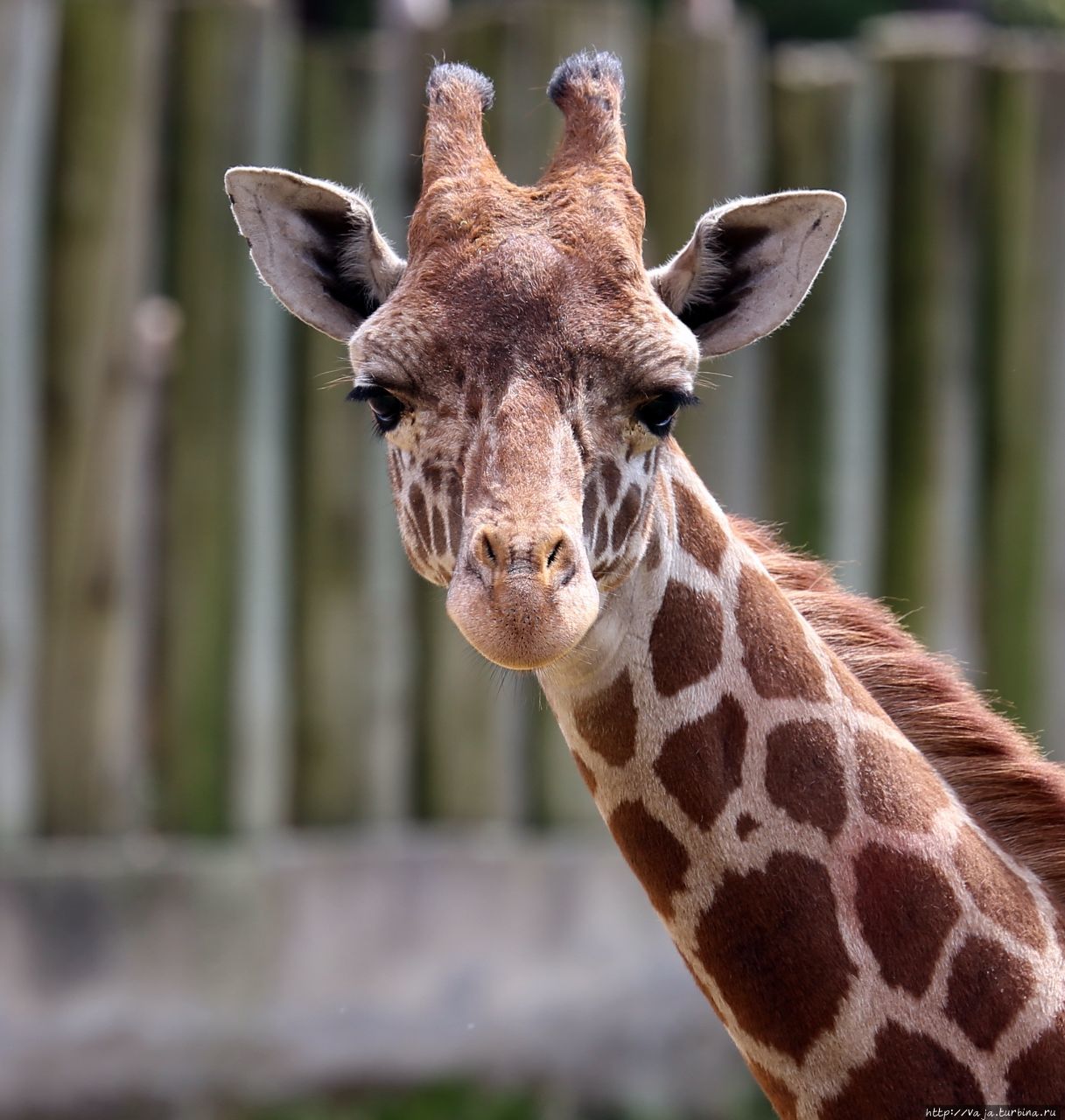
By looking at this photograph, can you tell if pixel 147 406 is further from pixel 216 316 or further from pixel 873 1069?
pixel 873 1069

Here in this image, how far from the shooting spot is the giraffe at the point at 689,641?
321cm

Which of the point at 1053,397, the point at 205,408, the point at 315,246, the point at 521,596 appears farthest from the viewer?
the point at 1053,397

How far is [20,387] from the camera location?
7.15 meters

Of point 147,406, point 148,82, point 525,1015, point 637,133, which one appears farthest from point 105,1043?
point 637,133

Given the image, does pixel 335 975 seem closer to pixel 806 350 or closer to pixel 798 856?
pixel 806 350

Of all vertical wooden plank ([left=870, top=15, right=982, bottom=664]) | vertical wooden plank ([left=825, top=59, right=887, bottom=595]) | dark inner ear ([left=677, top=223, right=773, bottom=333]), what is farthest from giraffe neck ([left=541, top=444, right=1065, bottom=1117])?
vertical wooden plank ([left=870, top=15, right=982, bottom=664])

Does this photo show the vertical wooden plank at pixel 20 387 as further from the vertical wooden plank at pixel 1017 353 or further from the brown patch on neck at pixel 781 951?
the brown patch on neck at pixel 781 951

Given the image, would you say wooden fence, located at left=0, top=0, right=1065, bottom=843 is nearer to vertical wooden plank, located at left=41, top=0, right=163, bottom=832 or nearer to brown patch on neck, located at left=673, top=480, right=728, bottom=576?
vertical wooden plank, located at left=41, top=0, right=163, bottom=832

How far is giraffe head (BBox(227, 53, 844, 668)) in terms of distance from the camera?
9.94ft

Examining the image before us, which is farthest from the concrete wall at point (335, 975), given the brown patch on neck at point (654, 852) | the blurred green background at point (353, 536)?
the brown patch on neck at point (654, 852)

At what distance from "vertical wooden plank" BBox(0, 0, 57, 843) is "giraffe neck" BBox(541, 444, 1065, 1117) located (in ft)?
13.8

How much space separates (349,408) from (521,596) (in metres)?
4.70

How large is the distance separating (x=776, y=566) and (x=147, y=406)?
4.73 m

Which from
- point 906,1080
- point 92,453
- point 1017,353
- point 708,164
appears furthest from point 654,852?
point 1017,353
